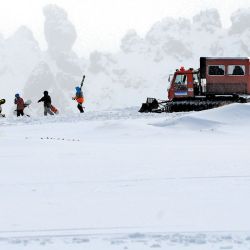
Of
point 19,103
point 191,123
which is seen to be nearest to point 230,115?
Answer: point 191,123

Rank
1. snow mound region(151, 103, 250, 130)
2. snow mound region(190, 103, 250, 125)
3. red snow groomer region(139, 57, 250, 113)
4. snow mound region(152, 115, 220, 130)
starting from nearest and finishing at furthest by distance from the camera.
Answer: snow mound region(152, 115, 220, 130)
snow mound region(151, 103, 250, 130)
snow mound region(190, 103, 250, 125)
red snow groomer region(139, 57, 250, 113)

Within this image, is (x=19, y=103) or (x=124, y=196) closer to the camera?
(x=124, y=196)

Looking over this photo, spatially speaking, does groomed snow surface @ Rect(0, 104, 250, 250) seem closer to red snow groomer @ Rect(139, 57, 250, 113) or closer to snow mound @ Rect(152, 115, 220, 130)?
snow mound @ Rect(152, 115, 220, 130)

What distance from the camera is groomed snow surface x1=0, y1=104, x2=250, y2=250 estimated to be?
15.0 feet

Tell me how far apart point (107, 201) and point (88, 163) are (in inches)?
110

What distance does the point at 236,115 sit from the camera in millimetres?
17312

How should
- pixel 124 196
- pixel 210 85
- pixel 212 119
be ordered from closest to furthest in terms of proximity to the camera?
pixel 124 196, pixel 212 119, pixel 210 85

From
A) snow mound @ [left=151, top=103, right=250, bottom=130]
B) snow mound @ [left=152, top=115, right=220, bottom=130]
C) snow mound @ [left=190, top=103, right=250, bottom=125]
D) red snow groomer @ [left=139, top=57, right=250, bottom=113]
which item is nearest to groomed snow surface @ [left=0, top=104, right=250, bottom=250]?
snow mound @ [left=152, top=115, right=220, bottom=130]

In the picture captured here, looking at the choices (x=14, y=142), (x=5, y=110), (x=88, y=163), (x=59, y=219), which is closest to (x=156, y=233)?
(x=59, y=219)

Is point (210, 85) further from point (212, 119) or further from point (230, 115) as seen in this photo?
point (212, 119)

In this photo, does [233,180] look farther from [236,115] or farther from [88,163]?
[236,115]

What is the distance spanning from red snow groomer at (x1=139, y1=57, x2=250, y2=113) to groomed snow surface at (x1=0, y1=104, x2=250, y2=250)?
1331cm

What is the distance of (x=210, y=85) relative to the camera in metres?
25.2

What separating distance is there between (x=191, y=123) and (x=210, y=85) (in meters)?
9.29
